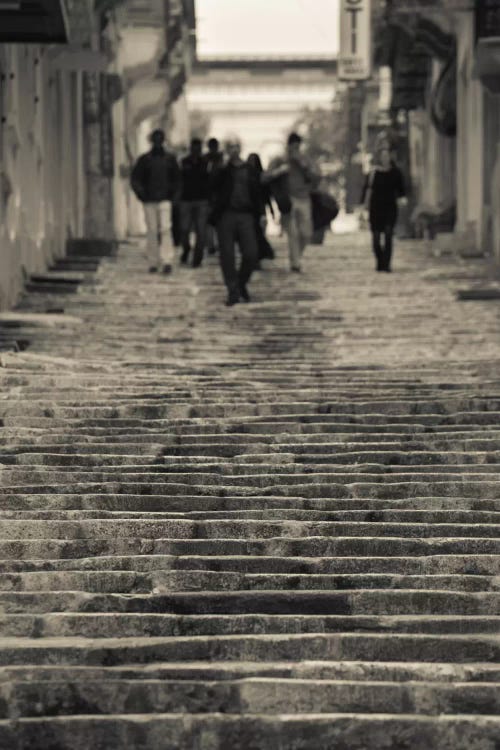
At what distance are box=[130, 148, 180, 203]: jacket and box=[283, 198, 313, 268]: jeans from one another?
1.23 m

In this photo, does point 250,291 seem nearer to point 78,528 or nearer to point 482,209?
point 482,209

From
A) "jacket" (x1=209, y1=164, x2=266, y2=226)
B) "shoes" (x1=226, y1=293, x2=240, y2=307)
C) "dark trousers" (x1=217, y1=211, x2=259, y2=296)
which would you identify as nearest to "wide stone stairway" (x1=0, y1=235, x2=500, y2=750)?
"shoes" (x1=226, y1=293, x2=240, y2=307)

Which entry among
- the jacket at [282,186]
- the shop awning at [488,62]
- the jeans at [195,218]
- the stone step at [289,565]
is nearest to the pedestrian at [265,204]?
the jacket at [282,186]

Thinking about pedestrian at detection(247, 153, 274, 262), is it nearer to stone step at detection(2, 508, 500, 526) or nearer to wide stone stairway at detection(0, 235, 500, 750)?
wide stone stairway at detection(0, 235, 500, 750)

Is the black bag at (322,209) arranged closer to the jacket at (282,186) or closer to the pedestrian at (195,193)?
the jacket at (282,186)

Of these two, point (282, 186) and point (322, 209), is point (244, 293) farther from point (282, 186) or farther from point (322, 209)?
point (322, 209)

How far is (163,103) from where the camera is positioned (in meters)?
41.0

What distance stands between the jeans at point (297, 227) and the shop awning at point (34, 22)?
5820mm


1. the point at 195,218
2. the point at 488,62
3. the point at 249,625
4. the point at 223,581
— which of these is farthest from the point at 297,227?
the point at 249,625

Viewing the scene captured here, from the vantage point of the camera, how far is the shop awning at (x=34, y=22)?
15.2 m

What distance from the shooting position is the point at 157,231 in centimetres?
2183

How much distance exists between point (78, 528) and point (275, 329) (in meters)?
8.71

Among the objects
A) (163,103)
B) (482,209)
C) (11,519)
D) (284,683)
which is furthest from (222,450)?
(163,103)

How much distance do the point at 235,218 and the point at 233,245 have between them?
0.23 m
